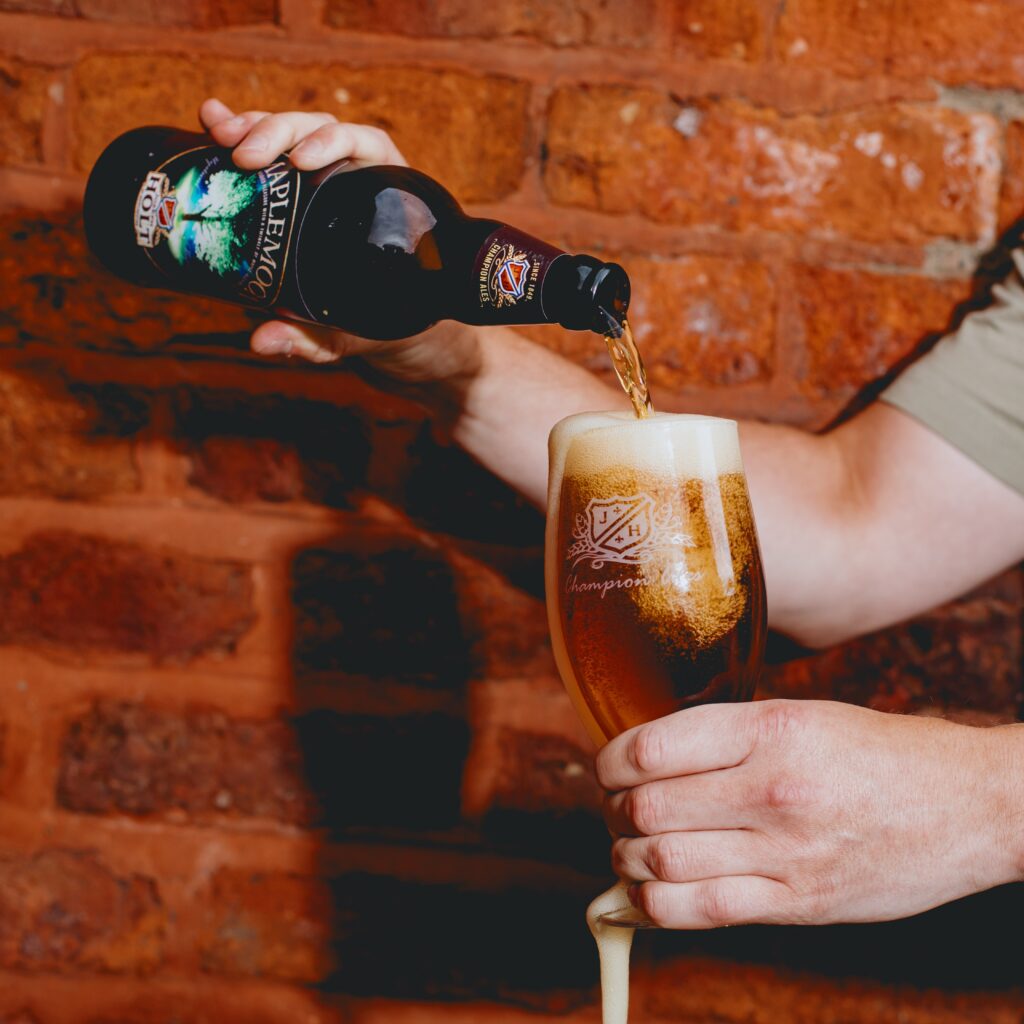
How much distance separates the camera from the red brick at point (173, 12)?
964 mm

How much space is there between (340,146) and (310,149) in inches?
0.9

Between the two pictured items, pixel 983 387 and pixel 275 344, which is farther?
pixel 983 387

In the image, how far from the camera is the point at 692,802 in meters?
0.62

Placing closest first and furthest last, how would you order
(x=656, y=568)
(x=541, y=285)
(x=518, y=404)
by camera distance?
(x=656, y=568) → (x=541, y=285) → (x=518, y=404)

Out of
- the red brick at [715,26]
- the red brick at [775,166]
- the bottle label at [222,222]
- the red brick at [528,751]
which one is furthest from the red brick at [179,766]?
the red brick at [715,26]

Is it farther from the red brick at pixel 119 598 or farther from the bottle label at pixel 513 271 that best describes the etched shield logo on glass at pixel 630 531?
the red brick at pixel 119 598

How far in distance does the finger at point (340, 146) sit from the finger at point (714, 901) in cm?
52

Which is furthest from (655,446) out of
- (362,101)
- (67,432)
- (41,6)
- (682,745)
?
(41,6)

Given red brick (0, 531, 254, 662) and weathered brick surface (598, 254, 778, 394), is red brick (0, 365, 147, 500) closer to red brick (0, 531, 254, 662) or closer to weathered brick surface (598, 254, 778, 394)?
red brick (0, 531, 254, 662)

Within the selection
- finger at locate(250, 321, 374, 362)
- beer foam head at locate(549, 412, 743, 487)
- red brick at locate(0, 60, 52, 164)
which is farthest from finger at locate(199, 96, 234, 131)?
beer foam head at locate(549, 412, 743, 487)

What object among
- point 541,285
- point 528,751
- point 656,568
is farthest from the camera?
point 528,751

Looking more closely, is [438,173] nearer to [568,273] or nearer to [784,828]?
[568,273]

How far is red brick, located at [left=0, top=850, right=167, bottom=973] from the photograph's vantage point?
104cm

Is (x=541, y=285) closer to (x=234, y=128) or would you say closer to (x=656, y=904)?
(x=234, y=128)
